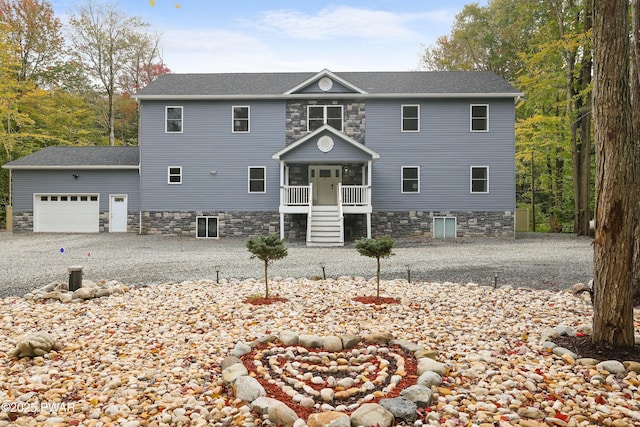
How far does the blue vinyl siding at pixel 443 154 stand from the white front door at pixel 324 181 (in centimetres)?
157

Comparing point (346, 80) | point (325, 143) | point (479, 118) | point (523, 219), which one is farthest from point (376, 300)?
point (523, 219)

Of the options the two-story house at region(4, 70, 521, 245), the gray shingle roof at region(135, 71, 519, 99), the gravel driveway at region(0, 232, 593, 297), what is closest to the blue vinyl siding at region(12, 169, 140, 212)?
the two-story house at region(4, 70, 521, 245)

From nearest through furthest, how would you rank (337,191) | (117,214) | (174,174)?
(337,191)
(174,174)
(117,214)

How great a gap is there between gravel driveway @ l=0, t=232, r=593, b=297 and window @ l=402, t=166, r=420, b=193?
2623 millimetres

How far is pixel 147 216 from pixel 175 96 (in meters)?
5.12

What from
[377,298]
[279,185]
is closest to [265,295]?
[377,298]

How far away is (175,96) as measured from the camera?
17.1 metres

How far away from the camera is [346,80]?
18.2 meters

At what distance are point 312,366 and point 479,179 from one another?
49.7 feet

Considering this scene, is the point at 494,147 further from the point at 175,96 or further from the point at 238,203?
the point at 175,96

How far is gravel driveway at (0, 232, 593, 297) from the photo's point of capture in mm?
8000

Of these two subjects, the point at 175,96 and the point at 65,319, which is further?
the point at 175,96

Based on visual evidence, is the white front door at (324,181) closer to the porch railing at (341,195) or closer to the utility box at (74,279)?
the porch railing at (341,195)

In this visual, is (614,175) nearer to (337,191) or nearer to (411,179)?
(337,191)
